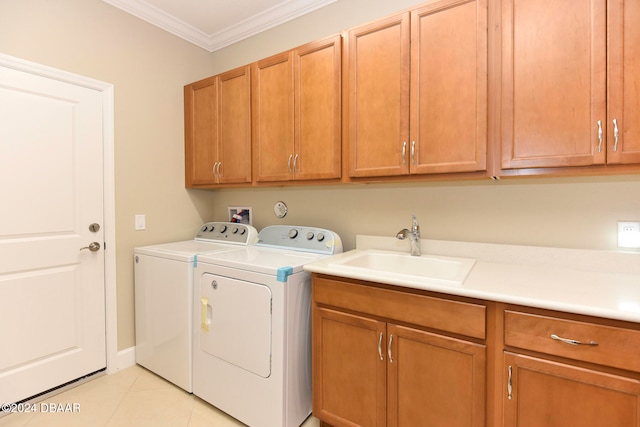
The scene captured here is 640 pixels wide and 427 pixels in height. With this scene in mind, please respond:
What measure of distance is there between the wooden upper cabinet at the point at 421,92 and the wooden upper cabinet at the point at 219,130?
0.91 metres

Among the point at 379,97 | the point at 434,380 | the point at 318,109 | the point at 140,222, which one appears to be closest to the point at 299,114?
the point at 318,109

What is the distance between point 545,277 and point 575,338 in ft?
1.31

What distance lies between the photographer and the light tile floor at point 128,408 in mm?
1766

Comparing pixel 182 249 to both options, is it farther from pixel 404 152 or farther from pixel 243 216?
pixel 404 152

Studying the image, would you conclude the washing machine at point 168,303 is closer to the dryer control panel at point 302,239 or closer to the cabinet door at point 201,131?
the dryer control panel at point 302,239

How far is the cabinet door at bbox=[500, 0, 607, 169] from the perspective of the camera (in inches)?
49.6

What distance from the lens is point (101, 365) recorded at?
2248mm

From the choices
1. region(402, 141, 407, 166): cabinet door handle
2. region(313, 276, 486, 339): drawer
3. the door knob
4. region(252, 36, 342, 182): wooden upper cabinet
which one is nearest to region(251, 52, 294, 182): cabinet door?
region(252, 36, 342, 182): wooden upper cabinet

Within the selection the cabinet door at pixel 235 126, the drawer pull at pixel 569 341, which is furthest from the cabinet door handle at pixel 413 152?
the cabinet door at pixel 235 126

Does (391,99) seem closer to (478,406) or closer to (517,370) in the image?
(517,370)

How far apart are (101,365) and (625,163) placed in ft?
10.6

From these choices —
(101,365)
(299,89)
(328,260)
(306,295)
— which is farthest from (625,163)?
(101,365)

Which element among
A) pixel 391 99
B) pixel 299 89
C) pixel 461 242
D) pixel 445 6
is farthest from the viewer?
pixel 299 89

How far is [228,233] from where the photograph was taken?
8.52ft
